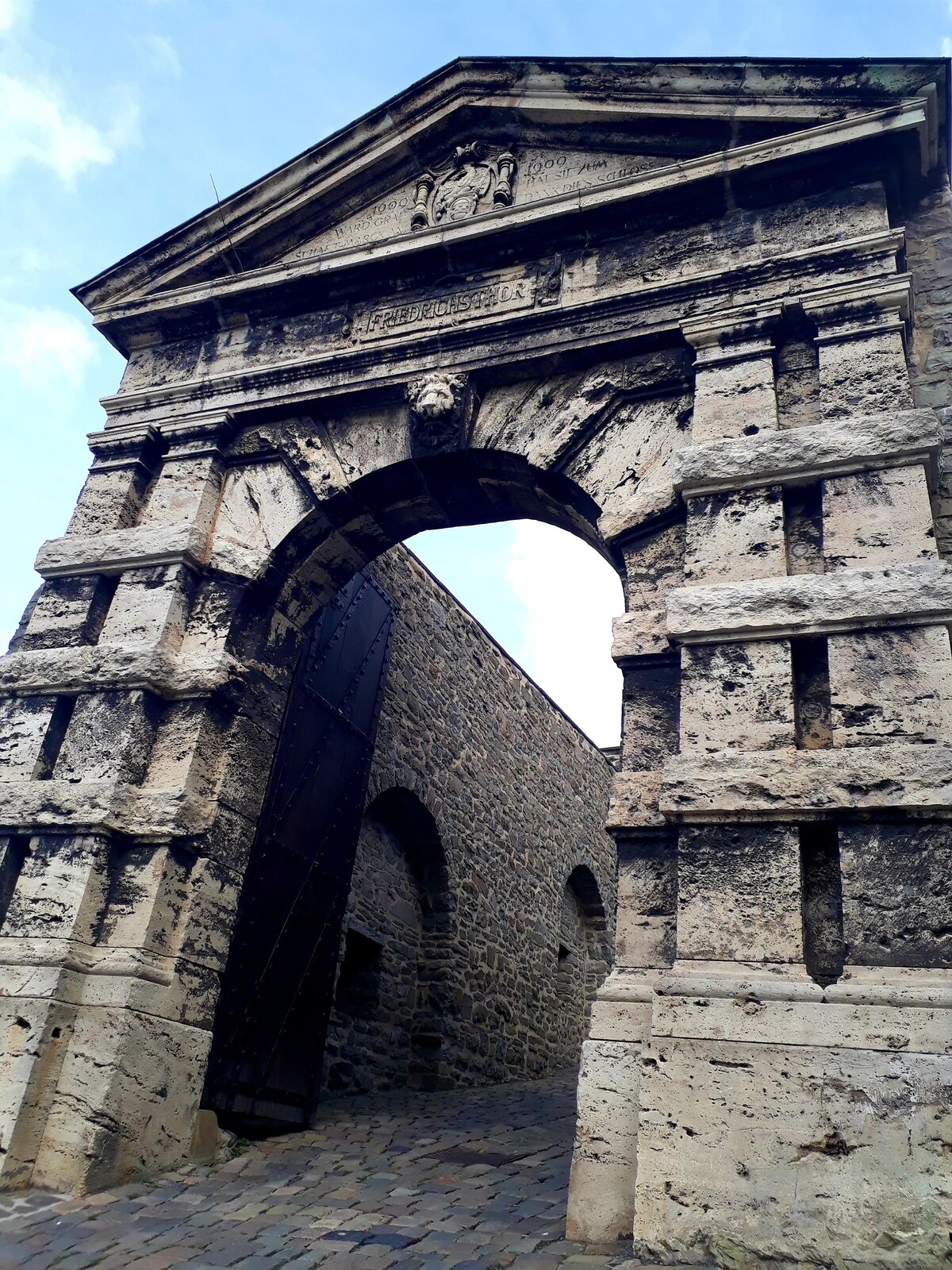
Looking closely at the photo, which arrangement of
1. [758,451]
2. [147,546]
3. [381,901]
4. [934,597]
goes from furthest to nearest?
[381,901], [147,546], [758,451], [934,597]

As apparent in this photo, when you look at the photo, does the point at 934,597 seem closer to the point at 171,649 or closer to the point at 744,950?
the point at 744,950

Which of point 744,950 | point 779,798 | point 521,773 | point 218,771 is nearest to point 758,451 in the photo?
point 779,798

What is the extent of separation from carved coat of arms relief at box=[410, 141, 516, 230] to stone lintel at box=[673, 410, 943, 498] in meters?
2.29

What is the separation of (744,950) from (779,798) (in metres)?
0.50

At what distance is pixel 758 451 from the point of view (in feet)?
12.6

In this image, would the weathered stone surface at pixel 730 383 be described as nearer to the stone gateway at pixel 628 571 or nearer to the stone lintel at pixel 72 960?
the stone gateway at pixel 628 571

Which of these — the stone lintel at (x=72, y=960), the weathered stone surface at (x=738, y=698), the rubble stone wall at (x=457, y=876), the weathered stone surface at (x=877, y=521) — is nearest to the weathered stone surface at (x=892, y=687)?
the weathered stone surface at (x=738, y=698)

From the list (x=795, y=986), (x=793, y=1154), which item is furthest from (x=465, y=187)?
(x=793, y=1154)

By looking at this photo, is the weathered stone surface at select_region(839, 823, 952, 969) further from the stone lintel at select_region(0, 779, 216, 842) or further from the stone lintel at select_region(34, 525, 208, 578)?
the stone lintel at select_region(34, 525, 208, 578)

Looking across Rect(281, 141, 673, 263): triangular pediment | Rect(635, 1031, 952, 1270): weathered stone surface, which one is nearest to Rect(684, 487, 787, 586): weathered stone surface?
Rect(635, 1031, 952, 1270): weathered stone surface

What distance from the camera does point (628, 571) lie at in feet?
13.4

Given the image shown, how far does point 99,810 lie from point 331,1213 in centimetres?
194

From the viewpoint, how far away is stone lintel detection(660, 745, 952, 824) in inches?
117

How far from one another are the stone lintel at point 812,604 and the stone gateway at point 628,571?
0.05 feet
